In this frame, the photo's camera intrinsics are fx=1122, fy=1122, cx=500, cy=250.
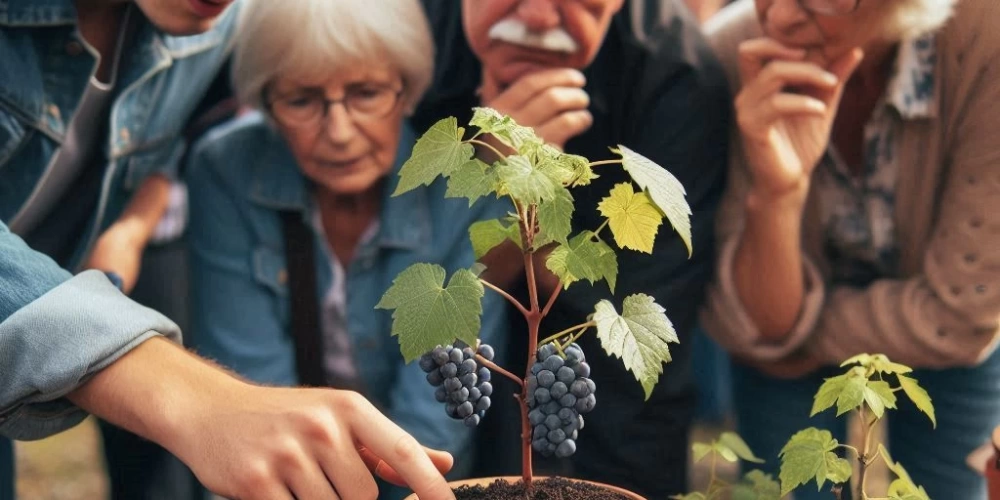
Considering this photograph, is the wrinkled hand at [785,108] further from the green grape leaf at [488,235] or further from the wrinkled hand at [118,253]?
the wrinkled hand at [118,253]

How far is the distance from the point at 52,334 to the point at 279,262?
817mm

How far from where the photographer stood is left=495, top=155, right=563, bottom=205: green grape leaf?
34.8 inches

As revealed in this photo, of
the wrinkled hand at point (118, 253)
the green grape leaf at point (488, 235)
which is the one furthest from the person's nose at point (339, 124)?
the green grape leaf at point (488, 235)

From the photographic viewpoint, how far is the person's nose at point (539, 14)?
1.72 metres

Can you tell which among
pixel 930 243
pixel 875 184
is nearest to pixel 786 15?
pixel 875 184

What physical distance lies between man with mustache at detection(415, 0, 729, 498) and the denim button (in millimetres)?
530

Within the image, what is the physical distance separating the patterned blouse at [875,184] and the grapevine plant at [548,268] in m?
0.89

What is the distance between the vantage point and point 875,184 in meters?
1.75

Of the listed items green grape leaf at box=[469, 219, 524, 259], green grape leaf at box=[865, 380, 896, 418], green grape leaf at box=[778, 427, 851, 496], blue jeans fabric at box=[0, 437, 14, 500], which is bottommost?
blue jeans fabric at box=[0, 437, 14, 500]

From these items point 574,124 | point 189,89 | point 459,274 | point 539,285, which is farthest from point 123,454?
point 459,274

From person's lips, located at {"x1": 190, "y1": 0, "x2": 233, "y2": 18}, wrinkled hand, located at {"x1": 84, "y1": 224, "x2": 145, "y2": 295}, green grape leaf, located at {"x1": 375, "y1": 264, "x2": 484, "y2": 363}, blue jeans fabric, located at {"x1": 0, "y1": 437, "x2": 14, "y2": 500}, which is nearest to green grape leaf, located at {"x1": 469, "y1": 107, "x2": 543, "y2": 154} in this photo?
green grape leaf, located at {"x1": 375, "y1": 264, "x2": 484, "y2": 363}

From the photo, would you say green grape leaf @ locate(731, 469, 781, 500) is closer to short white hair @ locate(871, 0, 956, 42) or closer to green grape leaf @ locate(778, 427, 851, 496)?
green grape leaf @ locate(778, 427, 851, 496)

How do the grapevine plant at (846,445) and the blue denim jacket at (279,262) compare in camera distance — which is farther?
the blue denim jacket at (279,262)

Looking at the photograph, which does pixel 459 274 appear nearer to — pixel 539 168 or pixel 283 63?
pixel 539 168
